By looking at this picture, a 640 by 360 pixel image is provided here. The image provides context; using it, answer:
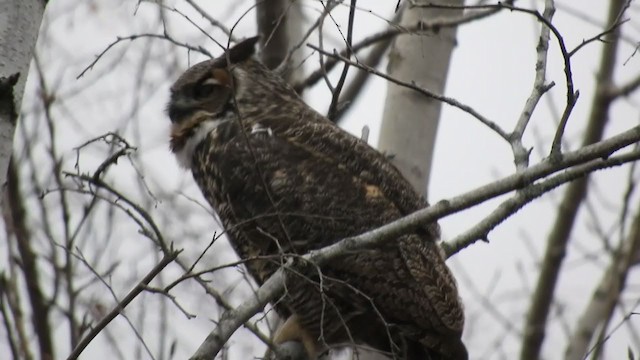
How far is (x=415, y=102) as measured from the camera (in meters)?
4.14

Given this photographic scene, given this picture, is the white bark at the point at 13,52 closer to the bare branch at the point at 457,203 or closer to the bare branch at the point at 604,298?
the bare branch at the point at 457,203

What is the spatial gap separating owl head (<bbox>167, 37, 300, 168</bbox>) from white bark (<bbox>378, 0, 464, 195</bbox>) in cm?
43

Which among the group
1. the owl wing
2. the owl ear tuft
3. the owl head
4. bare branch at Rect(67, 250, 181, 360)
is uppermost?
the owl ear tuft

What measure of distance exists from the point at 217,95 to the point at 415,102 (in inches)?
32.6

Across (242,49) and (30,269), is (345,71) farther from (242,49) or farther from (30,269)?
(30,269)

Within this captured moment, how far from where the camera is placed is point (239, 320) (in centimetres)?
224

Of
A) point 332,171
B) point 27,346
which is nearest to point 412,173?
point 332,171

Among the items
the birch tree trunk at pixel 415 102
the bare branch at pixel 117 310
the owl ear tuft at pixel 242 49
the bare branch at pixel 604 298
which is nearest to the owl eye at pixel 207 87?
the owl ear tuft at pixel 242 49

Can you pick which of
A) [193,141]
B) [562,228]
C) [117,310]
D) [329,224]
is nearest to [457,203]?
[117,310]

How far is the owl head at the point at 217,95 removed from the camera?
3973 mm

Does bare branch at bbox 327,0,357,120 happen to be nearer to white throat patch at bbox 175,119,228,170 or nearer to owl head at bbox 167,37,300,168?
owl head at bbox 167,37,300,168

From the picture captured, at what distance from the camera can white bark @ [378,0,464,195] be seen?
405 centimetres

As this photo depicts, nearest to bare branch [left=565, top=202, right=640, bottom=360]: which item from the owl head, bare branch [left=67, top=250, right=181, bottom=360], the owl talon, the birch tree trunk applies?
the birch tree trunk

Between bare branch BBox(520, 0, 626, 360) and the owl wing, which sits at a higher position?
bare branch BBox(520, 0, 626, 360)
